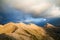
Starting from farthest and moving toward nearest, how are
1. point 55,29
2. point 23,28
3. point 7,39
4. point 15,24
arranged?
1. point 55,29
2. point 15,24
3. point 23,28
4. point 7,39

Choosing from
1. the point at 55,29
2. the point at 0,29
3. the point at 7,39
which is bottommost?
the point at 7,39

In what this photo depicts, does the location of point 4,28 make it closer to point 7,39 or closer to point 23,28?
point 23,28

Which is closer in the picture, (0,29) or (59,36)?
(0,29)

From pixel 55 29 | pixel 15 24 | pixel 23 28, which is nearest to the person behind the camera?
pixel 23 28

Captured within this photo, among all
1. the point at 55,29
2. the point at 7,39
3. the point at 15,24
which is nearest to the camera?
the point at 7,39

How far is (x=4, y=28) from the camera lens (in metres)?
35.2

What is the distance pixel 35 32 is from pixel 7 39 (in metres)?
9.94

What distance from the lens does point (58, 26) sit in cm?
4109

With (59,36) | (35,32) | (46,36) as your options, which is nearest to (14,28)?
(35,32)

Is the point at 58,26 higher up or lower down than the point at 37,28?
higher up

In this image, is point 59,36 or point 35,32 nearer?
point 35,32

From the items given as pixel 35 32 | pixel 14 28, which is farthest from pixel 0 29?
pixel 35 32

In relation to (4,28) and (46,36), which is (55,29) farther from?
(4,28)

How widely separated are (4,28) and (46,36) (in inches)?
353
